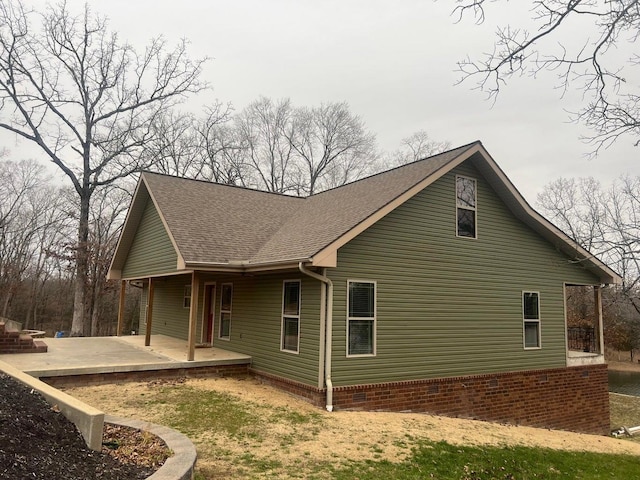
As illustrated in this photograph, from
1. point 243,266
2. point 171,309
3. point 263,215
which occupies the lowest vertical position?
point 171,309

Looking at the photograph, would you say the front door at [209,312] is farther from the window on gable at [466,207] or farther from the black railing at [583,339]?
the black railing at [583,339]

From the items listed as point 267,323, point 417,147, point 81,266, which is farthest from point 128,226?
point 417,147

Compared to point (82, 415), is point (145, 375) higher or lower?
lower

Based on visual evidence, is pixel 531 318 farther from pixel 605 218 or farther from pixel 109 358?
pixel 109 358

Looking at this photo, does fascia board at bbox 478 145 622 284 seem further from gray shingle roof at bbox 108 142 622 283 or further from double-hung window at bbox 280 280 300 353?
double-hung window at bbox 280 280 300 353

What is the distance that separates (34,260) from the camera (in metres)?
38.2

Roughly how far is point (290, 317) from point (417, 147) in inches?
1151

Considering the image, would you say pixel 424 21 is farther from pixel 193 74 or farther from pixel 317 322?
pixel 193 74

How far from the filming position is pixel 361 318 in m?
9.19

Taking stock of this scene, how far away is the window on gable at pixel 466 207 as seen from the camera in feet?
36.8

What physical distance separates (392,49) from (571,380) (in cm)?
1039

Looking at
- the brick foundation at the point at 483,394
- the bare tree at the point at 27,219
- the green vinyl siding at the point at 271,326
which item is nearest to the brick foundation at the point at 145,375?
the brick foundation at the point at 483,394

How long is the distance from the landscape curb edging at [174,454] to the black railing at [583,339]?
14.0 metres

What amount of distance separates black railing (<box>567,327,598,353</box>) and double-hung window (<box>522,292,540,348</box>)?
366 cm
